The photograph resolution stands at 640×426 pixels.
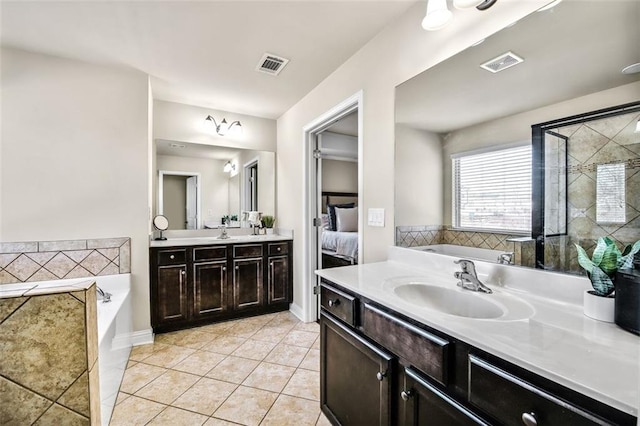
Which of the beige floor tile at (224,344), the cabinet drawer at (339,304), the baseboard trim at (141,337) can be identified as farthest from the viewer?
the baseboard trim at (141,337)

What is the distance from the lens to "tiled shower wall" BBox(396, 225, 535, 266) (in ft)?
4.16

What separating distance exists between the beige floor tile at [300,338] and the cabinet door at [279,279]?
0.57m

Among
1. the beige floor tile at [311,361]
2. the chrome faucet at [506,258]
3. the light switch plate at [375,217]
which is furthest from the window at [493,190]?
the beige floor tile at [311,361]

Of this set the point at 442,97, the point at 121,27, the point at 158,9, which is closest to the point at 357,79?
the point at 442,97

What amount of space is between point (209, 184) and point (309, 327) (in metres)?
2.12

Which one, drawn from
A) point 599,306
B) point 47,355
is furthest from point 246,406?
point 599,306

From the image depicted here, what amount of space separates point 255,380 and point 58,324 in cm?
164

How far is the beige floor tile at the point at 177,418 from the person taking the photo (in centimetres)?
166

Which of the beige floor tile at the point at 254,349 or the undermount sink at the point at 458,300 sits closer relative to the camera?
the undermount sink at the point at 458,300


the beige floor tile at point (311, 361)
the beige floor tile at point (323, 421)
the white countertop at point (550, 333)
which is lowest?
the beige floor tile at point (311, 361)

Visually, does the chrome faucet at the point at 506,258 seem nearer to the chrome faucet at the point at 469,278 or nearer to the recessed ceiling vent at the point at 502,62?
the chrome faucet at the point at 469,278

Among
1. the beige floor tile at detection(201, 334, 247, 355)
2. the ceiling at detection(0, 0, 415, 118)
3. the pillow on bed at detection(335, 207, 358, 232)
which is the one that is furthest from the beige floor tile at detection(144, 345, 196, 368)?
the pillow on bed at detection(335, 207, 358, 232)

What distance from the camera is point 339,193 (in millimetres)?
5594

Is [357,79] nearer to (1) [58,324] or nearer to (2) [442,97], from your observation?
(2) [442,97]
